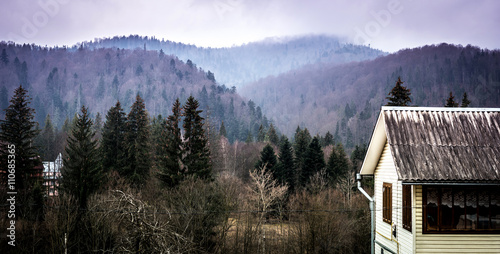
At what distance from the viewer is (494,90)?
181m

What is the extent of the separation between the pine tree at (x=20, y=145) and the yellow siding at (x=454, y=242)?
3502cm

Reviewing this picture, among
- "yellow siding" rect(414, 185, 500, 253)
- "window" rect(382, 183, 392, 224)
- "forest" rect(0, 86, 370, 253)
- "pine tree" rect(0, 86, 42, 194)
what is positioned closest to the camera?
"yellow siding" rect(414, 185, 500, 253)

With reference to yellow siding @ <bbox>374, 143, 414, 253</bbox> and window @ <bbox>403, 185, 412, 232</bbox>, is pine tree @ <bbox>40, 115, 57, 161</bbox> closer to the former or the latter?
yellow siding @ <bbox>374, 143, 414, 253</bbox>

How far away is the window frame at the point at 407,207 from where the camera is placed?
13.7m

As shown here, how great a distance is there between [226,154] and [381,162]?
67.6m

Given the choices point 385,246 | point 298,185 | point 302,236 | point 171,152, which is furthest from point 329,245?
point 298,185

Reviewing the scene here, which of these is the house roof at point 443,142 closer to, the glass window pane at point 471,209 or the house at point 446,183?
the house at point 446,183

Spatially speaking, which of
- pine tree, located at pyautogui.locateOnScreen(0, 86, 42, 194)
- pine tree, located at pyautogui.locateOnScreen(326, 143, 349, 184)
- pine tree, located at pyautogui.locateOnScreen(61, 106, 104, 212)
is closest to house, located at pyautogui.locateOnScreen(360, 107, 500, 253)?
pine tree, located at pyautogui.locateOnScreen(61, 106, 104, 212)

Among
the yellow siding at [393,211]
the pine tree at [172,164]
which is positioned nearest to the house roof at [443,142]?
the yellow siding at [393,211]

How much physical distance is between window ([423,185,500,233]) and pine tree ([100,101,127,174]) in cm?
4101

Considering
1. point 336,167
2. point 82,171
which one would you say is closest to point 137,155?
point 82,171

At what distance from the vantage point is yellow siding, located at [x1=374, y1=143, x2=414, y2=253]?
14145 millimetres

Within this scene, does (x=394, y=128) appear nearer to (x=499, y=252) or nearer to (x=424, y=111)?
(x=424, y=111)

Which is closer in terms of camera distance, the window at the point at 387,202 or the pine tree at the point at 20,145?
the window at the point at 387,202
